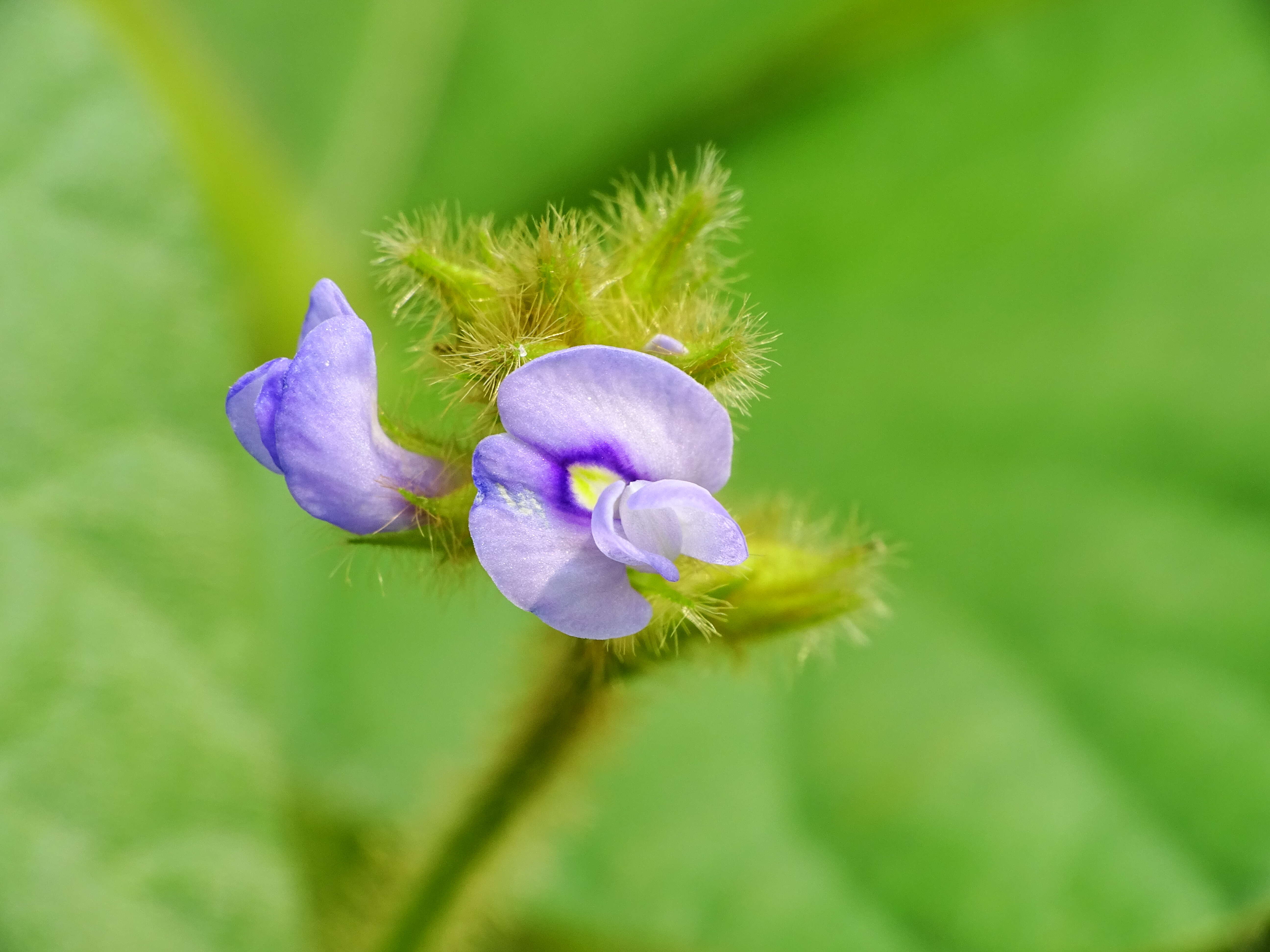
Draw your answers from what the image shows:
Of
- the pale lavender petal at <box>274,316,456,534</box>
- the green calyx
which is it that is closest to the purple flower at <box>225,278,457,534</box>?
the pale lavender petal at <box>274,316,456,534</box>

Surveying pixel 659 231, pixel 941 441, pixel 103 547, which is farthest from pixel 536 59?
pixel 659 231

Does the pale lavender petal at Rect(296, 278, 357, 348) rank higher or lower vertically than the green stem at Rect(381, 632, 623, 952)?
higher

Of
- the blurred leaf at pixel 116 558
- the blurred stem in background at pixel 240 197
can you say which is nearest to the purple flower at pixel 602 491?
the blurred leaf at pixel 116 558

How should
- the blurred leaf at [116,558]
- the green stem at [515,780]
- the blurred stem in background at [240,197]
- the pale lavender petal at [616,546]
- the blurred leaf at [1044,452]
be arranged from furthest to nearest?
the blurred stem in background at [240,197], the blurred leaf at [1044,452], the blurred leaf at [116,558], the green stem at [515,780], the pale lavender petal at [616,546]

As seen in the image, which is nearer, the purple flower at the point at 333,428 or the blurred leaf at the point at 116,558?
the purple flower at the point at 333,428

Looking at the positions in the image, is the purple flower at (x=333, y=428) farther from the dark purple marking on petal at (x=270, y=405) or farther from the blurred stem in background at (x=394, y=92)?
the blurred stem in background at (x=394, y=92)

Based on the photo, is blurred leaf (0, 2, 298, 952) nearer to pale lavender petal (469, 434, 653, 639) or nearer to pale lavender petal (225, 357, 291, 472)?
pale lavender petal (225, 357, 291, 472)
